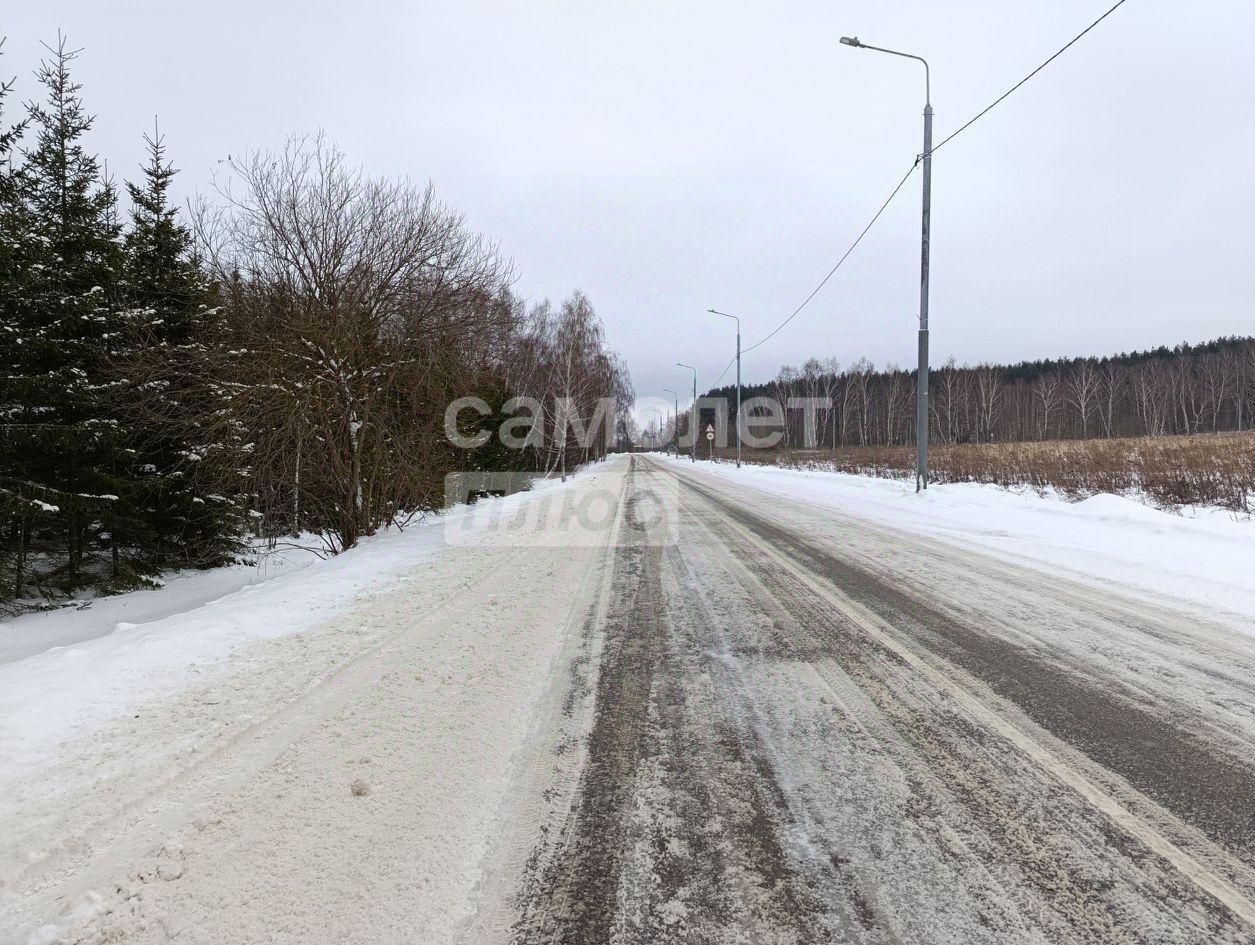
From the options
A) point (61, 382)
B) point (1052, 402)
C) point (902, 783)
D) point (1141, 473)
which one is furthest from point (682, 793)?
point (1052, 402)

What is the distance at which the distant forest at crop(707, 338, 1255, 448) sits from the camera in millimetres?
66188

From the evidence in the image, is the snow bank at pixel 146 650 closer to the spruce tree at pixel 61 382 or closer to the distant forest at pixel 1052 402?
the spruce tree at pixel 61 382

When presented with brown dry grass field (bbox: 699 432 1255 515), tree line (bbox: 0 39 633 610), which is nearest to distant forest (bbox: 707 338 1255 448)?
brown dry grass field (bbox: 699 432 1255 515)

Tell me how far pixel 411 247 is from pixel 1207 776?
10423 millimetres

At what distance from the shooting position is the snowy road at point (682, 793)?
1.74 meters

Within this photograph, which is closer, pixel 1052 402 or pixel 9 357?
pixel 9 357

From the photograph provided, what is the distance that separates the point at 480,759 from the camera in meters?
2.64

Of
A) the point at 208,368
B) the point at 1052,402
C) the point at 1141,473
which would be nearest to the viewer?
the point at 208,368

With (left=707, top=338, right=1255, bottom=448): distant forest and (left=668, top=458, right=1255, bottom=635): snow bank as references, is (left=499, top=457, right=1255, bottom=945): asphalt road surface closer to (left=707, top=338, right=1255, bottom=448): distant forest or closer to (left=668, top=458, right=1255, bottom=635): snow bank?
(left=668, top=458, right=1255, bottom=635): snow bank

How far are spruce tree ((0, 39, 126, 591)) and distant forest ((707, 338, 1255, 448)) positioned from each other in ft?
219

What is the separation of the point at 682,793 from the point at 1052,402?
83.0m

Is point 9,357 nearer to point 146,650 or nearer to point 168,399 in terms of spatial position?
point 168,399

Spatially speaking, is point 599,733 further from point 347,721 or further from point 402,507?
point 402,507

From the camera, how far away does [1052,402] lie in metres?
67.8
